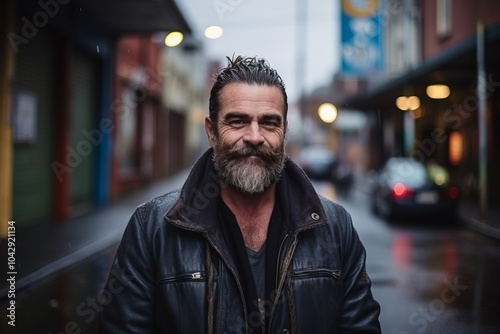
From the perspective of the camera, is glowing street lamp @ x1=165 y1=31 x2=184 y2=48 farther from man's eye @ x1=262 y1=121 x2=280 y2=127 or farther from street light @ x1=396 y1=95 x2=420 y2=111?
street light @ x1=396 y1=95 x2=420 y2=111

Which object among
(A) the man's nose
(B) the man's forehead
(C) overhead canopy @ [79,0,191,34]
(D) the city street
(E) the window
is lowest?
(D) the city street

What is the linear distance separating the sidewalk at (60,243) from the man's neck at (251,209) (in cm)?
490

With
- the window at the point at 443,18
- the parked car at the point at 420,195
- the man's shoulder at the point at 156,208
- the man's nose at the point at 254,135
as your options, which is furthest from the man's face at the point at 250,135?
the window at the point at 443,18

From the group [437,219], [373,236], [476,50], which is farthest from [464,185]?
[373,236]

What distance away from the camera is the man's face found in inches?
90.5

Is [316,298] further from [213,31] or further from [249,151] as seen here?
[213,31]

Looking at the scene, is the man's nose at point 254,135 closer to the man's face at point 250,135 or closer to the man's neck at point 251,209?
the man's face at point 250,135

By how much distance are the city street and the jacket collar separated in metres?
0.34

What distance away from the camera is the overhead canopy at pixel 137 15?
45.7 feet

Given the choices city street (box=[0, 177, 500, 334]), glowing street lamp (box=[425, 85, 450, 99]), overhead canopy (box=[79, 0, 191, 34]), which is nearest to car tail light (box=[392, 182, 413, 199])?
city street (box=[0, 177, 500, 334])

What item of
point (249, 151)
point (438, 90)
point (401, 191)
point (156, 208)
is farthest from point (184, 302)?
point (438, 90)

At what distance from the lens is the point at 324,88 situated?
264 ft

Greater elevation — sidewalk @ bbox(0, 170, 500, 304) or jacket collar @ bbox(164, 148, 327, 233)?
jacket collar @ bbox(164, 148, 327, 233)

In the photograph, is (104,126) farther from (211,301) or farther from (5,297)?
(211,301)
